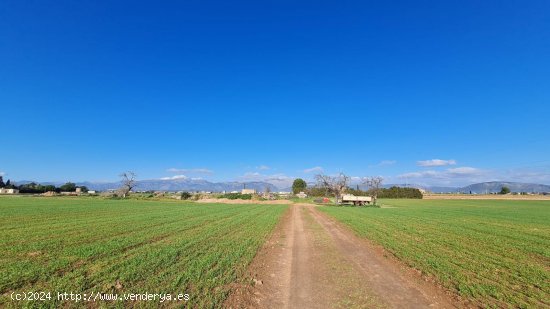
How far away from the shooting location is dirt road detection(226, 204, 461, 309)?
9.10m

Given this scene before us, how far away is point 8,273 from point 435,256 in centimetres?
1762

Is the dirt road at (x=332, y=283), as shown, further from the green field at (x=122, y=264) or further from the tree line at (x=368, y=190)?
the tree line at (x=368, y=190)

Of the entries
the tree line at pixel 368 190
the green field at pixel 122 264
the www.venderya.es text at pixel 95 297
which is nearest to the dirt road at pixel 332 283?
the green field at pixel 122 264

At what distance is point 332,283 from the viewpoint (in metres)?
11.0

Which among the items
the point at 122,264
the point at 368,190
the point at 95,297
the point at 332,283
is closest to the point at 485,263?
the point at 332,283

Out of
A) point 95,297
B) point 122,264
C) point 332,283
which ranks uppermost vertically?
point 122,264

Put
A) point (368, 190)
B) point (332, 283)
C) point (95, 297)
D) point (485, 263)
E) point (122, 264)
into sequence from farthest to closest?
point (368, 190) < point (485, 263) < point (122, 264) < point (332, 283) < point (95, 297)

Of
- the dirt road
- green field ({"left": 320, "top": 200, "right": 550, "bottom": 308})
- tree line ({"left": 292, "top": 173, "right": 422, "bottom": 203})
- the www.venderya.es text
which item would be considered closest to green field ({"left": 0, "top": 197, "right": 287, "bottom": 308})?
the www.venderya.es text

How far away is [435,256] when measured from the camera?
15648mm

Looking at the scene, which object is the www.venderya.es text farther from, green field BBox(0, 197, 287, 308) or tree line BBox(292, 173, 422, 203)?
tree line BBox(292, 173, 422, 203)

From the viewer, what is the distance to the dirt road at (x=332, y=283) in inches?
358

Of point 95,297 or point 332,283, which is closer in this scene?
point 95,297

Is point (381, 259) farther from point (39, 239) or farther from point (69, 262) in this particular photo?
point (39, 239)

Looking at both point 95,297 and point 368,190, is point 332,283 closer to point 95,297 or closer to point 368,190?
point 95,297
